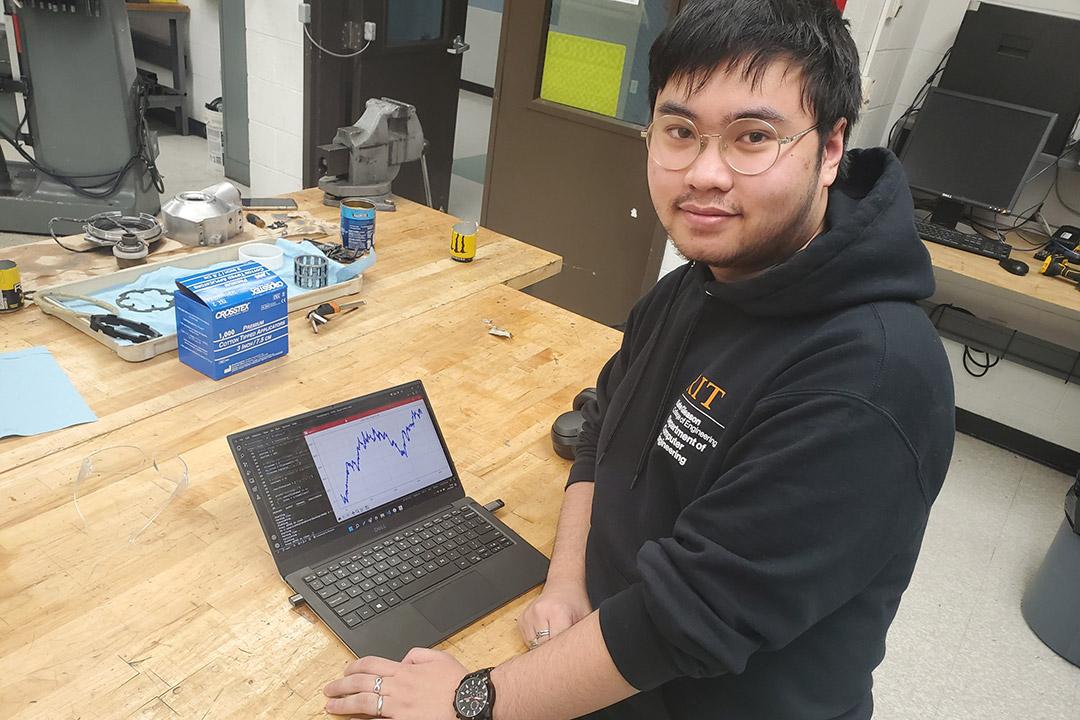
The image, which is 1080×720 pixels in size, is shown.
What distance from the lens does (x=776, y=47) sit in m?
0.91

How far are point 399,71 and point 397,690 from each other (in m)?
3.67

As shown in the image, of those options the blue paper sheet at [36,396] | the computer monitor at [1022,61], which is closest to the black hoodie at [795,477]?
the blue paper sheet at [36,396]

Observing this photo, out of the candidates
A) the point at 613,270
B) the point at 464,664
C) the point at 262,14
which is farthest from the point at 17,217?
the point at 464,664

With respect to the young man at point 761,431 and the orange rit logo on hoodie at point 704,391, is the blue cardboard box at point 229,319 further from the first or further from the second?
the orange rit logo on hoodie at point 704,391

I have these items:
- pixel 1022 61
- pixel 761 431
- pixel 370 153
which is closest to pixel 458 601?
pixel 761 431

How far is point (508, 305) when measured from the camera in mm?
2002

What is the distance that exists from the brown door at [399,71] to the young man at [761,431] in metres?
3.06

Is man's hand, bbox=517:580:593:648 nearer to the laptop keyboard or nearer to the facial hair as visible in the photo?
the laptop keyboard

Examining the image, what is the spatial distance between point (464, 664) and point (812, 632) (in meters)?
0.44

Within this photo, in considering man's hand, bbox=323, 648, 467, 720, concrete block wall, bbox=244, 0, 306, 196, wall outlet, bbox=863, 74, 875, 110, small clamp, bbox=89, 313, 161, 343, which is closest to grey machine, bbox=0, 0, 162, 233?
concrete block wall, bbox=244, 0, 306, 196

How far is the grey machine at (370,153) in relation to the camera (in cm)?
239

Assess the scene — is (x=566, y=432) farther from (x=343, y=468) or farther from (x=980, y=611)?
(x=980, y=611)

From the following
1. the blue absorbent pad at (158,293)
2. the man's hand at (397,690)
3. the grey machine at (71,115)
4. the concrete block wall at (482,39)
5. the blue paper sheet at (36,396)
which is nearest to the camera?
the man's hand at (397,690)

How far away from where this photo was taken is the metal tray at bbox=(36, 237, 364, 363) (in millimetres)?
→ 1548
